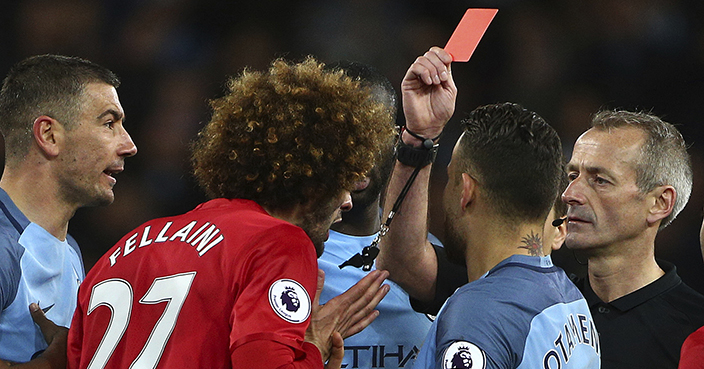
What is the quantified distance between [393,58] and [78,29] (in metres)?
2.36

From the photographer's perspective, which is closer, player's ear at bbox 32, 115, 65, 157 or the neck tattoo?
the neck tattoo

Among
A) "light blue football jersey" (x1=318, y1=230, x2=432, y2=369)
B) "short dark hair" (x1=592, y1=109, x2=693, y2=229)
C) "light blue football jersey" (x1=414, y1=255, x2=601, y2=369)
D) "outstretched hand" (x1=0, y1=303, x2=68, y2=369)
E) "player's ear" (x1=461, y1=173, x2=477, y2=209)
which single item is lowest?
"outstretched hand" (x1=0, y1=303, x2=68, y2=369)

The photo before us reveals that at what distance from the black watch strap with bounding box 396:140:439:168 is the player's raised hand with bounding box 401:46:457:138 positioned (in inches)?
2.0

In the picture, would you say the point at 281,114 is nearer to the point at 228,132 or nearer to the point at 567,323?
the point at 228,132

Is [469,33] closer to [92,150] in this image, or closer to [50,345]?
[92,150]

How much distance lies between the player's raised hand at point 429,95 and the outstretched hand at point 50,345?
1356 mm

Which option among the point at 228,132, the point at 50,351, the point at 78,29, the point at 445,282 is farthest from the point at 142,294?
the point at 78,29

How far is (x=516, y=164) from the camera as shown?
7.41 feet

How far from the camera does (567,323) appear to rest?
2.12 meters

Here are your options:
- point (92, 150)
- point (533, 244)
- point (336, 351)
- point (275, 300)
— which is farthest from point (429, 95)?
point (92, 150)

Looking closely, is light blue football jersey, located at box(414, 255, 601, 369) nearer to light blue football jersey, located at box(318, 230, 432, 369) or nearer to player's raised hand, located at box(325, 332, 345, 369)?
player's raised hand, located at box(325, 332, 345, 369)

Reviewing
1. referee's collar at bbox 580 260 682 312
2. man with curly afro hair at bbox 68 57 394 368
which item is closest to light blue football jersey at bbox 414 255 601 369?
man with curly afro hair at bbox 68 57 394 368

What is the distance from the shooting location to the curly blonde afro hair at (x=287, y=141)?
6.51 ft

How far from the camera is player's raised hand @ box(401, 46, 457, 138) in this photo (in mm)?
2400
